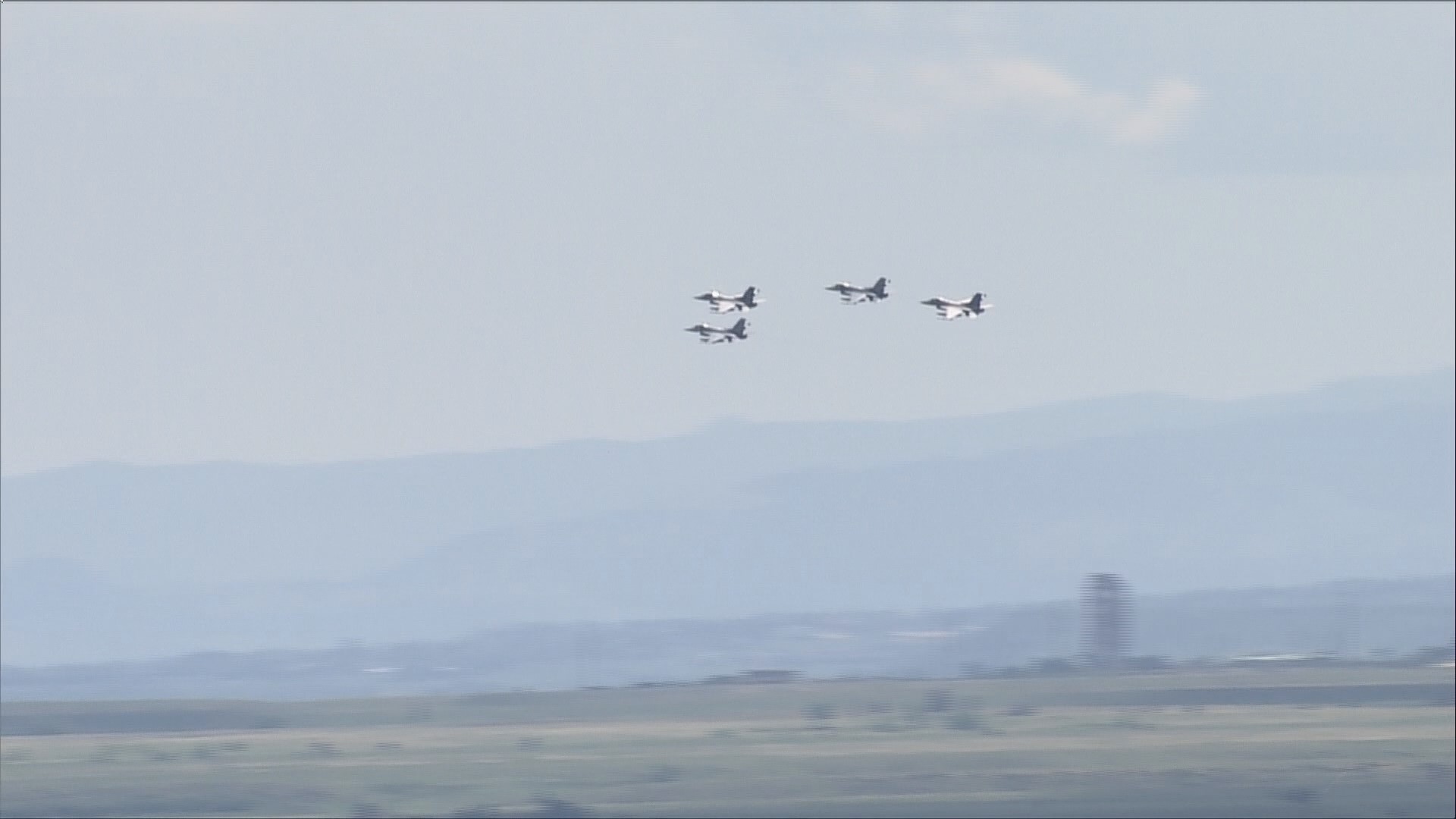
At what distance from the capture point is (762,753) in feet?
378

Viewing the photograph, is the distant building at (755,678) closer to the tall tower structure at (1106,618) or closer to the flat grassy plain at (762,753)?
the flat grassy plain at (762,753)

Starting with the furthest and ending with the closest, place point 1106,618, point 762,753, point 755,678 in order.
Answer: point 1106,618, point 755,678, point 762,753

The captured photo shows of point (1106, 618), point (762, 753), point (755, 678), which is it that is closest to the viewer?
point (762, 753)

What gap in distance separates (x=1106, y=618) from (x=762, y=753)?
A: 177 feet

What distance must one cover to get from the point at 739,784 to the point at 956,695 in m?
22.5

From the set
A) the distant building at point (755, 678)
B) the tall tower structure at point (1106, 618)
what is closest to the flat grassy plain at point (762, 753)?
the distant building at point (755, 678)

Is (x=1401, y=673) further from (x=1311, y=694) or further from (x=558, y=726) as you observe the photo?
(x=558, y=726)

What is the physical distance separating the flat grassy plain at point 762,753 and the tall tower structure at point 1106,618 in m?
20.9

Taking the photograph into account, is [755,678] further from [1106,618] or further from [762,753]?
[1106,618]

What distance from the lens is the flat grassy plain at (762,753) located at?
340 feet

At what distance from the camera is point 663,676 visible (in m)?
154

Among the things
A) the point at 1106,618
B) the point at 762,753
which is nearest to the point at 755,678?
the point at 762,753

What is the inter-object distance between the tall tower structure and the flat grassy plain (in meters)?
20.9

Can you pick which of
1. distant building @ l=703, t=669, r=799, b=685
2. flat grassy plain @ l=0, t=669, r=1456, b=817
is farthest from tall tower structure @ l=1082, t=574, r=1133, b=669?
flat grassy plain @ l=0, t=669, r=1456, b=817
